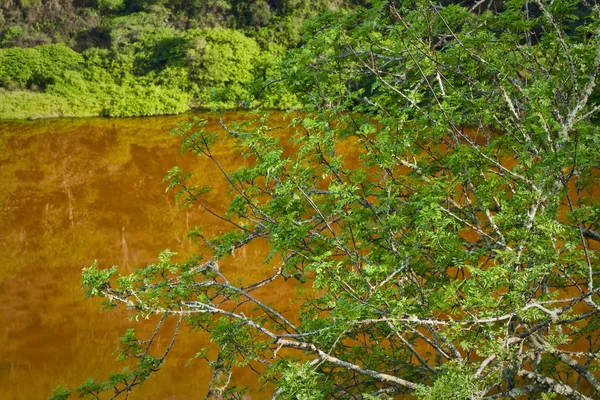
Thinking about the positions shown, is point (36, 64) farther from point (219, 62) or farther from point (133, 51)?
point (219, 62)

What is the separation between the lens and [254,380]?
529cm

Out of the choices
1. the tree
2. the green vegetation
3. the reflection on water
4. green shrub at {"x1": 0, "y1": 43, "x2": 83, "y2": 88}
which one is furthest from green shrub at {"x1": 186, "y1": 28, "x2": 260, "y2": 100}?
the tree

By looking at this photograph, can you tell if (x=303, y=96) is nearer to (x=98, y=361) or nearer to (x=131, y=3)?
(x=98, y=361)

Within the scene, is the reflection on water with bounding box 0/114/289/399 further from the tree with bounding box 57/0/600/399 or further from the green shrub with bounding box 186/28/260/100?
the green shrub with bounding box 186/28/260/100

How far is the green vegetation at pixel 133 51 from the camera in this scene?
18.9 meters

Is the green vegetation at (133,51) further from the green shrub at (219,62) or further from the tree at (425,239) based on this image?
the tree at (425,239)

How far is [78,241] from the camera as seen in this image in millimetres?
8883

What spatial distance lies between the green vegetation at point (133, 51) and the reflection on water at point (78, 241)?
3265mm

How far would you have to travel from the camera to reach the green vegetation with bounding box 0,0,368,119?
62.0 ft

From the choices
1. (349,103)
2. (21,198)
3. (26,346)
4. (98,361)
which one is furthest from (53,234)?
(349,103)

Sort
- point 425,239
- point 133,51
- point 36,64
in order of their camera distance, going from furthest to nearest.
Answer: point 133,51 < point 36,64 < point 425,239

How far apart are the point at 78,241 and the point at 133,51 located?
13.5 metres

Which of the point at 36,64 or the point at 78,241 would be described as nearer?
the point at 78,241

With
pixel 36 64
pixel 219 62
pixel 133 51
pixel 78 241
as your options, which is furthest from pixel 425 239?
pixel 36 64
